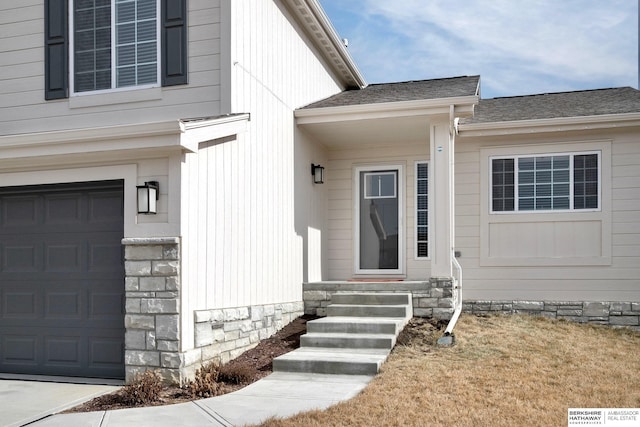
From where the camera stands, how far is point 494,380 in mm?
6117

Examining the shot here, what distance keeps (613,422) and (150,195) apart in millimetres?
4843

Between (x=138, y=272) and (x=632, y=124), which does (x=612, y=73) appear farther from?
(x=138, y=272)

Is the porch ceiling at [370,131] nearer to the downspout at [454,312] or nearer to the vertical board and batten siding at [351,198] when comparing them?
the vertical board and batten siding at [351,198]

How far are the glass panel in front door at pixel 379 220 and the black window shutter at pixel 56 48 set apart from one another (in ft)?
17.3

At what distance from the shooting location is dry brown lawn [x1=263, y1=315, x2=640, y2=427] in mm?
5020

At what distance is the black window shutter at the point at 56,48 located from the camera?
7.81 m

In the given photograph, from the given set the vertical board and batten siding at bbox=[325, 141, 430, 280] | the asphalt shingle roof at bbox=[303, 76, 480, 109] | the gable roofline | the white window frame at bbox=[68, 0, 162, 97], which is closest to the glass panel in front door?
the vertical board and batten siding at bbox=[325, 141, 430, 280]

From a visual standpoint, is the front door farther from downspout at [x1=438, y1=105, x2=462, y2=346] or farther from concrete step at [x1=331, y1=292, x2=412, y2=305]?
concrete step at [x1=331, y1=292, x2=412, y2=305]

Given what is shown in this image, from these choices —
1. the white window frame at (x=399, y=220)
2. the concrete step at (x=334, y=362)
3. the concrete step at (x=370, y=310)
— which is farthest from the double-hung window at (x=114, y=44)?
the white window frame at (x=399, y=220)

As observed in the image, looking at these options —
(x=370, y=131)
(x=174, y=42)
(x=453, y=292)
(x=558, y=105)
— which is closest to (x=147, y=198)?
(x=174, y=42)

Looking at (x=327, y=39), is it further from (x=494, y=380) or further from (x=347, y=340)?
(x=494, y=380)

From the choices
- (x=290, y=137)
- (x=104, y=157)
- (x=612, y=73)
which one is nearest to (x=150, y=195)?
(x=104, y=157)

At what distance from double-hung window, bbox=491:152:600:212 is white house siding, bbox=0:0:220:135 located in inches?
216

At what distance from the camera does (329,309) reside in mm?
8766
